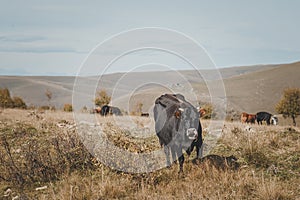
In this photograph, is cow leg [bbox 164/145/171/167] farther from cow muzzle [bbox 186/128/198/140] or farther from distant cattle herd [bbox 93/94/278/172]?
cow muzzle [bbox 186/128/198/140]

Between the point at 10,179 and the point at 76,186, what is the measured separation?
6.32 feet

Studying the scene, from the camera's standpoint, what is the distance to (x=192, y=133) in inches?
327

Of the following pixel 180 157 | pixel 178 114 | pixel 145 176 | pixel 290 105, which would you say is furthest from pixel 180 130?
pixel 290 105

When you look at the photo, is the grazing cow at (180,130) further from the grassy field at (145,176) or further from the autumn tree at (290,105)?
the autumn tree at (290,105)

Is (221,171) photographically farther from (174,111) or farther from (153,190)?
(174,111)

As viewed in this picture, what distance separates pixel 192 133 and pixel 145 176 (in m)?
1.64

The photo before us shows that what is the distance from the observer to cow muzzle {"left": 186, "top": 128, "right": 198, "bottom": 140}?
8250mm

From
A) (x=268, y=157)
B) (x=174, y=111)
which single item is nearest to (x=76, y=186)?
(x=174, y=111)

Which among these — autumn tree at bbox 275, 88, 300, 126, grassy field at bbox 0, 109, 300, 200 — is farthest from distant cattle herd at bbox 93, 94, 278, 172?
autumn tree at bbox 275, 88, 300, 126

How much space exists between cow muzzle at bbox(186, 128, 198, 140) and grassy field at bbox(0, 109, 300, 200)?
0.67 meters

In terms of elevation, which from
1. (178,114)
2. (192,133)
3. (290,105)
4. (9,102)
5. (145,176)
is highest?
(178,114)

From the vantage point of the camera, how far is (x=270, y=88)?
14200cm

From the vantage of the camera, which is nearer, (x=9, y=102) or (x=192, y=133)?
(x=192, y=133)

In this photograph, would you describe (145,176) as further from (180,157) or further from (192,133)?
(192,133)
